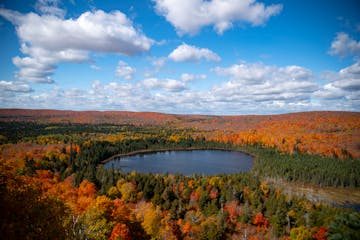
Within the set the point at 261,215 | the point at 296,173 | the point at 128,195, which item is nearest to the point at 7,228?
the point at 261,215

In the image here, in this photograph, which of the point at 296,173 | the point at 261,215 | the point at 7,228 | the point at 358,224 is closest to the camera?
the point at 7,228

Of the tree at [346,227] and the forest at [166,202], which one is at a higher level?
the tree at [346,227]

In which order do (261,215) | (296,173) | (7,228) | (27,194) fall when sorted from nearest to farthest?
(7,228)
(27,194)
(261,215)
(296,173)

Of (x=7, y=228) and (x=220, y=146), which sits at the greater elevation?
(x=7, y=228)

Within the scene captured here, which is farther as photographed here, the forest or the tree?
the forest

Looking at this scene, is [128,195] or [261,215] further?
[128,195]

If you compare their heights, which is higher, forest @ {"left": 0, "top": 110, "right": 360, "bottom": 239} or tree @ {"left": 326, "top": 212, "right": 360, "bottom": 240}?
tree @ {"left": 326, "top": 212, "right": 360, "bottom": 240}

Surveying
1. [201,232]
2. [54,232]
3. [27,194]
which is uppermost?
[27,194]

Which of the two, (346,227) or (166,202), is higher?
(346,227)

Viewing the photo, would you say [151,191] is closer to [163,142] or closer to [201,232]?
[201,232]

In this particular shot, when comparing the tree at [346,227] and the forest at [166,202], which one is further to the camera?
the forest at [166,202]

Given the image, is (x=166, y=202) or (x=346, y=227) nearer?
(x=346, y=227)
